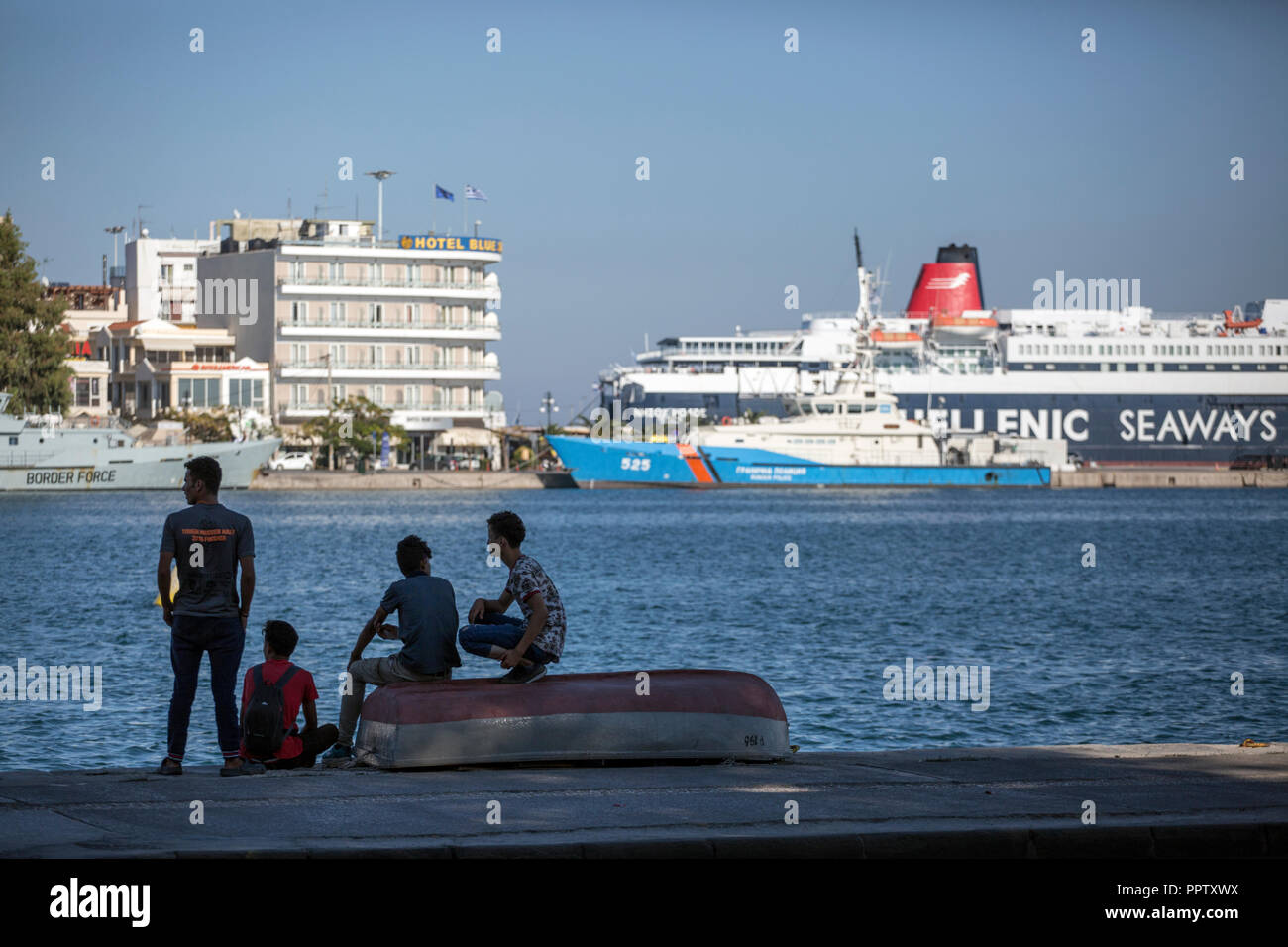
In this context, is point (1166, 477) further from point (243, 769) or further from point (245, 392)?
point (243, 769)

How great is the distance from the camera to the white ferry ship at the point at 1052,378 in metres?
116

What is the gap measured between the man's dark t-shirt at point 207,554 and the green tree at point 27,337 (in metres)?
79.0

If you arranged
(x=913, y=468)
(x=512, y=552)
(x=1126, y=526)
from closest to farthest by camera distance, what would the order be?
1. (x=512, y=552)
2. (x=1126, y=526)
3. (x=913, y=468)

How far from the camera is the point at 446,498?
8588 cm

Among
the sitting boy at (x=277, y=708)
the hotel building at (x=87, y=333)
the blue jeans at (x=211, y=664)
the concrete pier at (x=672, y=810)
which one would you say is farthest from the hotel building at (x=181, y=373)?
the concrete pier at (x=672, y=810)

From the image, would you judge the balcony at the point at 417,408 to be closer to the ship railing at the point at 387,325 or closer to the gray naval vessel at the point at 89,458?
the ship railing at the point at 387,325

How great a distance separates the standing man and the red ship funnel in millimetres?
125162

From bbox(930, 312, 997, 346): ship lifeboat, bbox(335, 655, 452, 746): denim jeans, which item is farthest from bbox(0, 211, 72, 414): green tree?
bbox(335, 655, 452, 746): denim jeans

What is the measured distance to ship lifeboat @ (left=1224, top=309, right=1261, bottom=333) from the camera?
129 metres

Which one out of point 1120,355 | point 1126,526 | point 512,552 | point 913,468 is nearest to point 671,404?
point 913,468

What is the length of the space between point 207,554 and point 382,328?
91175 mm
